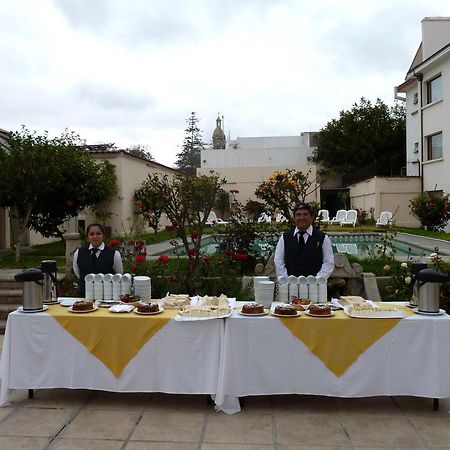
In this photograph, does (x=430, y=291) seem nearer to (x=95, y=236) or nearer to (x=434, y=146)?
(x=95, y=236)

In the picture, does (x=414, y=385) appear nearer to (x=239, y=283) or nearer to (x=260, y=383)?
(x=260, y=383)

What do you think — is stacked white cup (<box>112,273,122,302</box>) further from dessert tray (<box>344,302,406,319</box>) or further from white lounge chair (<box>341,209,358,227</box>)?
white lounge chair (<box>341,209,358,227</box>)

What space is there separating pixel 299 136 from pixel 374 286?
107ft

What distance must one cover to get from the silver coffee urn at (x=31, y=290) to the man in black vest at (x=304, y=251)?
2.16 m

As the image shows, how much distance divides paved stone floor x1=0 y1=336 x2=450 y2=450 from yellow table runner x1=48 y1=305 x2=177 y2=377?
0.40 m

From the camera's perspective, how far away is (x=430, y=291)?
3619 mm

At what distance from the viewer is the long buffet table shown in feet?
11.4

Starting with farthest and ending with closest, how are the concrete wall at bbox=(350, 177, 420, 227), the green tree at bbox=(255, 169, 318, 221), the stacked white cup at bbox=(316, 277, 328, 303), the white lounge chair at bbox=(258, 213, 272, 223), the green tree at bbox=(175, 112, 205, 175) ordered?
the green tree at bbox=(175, 112, 205, 175), the concrete wall at bbox=(350, 177, 420, 227), the white lounge chair at bbox=(258, 213, 272, 223), the green tree at bbox=(255, 169, 318, 221), the stacked white cup at bbox=(316, 277, 328, 303)

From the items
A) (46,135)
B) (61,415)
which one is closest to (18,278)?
(61,415)

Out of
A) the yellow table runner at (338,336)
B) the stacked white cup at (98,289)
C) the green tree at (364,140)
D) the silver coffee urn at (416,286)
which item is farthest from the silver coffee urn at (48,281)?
the green tree at (364,140)

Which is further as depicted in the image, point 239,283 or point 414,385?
point 239,283

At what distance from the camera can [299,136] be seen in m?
37.5

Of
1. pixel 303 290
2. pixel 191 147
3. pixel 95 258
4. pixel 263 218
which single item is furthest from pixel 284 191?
pixel 191 147

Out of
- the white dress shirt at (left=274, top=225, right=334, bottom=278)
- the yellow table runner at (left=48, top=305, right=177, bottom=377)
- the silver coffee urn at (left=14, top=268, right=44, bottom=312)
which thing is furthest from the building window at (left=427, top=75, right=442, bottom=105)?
the silver coffee urn at (left=14, top=268, right=44, bottom=312)
